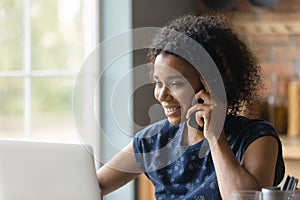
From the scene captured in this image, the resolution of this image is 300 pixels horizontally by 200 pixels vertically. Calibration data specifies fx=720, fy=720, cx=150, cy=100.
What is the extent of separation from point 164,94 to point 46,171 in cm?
45

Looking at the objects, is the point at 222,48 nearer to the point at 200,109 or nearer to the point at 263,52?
the point at 200,109

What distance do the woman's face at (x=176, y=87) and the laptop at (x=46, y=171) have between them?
0.32m

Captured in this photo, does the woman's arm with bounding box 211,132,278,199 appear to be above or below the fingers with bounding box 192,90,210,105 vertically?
below

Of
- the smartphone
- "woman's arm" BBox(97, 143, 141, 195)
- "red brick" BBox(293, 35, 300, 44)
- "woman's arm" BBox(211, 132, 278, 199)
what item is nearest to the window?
"red brick" BBox(293, 35, 300, 44)

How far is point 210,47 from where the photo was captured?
1.87 m

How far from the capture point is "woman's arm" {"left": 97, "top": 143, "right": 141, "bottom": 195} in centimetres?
215

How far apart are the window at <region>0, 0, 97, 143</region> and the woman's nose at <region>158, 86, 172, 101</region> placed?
1.75 meters

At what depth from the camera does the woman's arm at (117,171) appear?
2.15 m

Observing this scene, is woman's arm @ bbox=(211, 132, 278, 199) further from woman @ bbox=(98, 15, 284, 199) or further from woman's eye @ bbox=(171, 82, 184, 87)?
woman's eye @ bbox=(171, 82, 184, 87)

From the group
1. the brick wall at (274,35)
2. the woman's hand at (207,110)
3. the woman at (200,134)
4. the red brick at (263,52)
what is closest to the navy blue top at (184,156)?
the woman at (200,134)

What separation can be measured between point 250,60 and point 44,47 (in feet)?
7.18

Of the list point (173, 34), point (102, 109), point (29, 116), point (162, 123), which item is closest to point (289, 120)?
point (102, 109)

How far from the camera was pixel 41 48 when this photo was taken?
3977 millimetres

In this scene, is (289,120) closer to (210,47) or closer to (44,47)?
(44,47)
